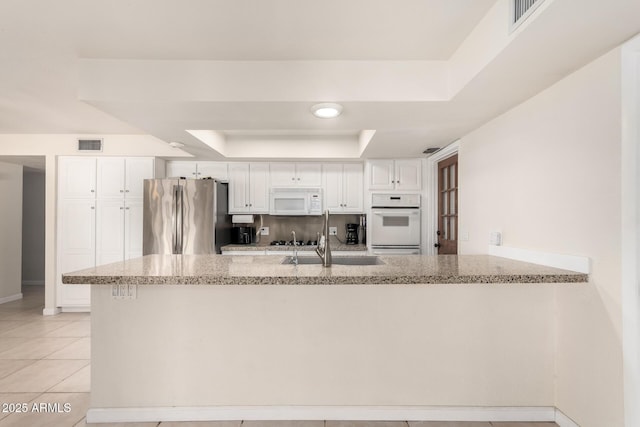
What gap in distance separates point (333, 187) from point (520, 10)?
11.2 feet

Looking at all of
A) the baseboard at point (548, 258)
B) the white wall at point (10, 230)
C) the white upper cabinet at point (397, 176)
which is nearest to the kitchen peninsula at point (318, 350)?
the baseboard at point (548, 258)

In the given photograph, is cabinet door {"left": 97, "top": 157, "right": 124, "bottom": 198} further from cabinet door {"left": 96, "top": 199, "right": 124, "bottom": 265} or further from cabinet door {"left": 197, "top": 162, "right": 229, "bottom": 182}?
cabinet door {"left": 197, "top": 162, "right": 229, "bottom": 182}

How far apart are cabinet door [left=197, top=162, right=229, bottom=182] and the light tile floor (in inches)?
87.7

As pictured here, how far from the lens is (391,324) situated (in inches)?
85.1

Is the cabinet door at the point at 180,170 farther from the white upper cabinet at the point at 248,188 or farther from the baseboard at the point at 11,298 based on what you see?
the baseboard at the point at 11,298

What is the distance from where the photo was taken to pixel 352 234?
5000 millimetres

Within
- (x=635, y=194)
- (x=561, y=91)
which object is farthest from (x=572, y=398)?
(x=561, y=91)

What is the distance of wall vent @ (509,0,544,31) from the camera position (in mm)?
1420

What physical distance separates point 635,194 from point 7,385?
13.4ft

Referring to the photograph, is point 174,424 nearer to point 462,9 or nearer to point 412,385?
point 412,385

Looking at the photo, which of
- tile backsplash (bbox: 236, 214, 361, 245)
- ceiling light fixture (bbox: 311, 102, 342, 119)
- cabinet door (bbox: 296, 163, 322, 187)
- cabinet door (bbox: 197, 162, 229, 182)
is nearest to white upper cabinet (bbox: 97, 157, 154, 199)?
cabinet door (bbox: 197, 162, 229, 182)

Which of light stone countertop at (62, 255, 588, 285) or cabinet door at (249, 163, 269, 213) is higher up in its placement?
cabinet door at (249, 163, 269, 213)

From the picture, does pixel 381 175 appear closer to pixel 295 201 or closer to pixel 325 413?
pixel 295 201

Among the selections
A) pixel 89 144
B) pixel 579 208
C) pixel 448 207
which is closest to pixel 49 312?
pixel 89 144
